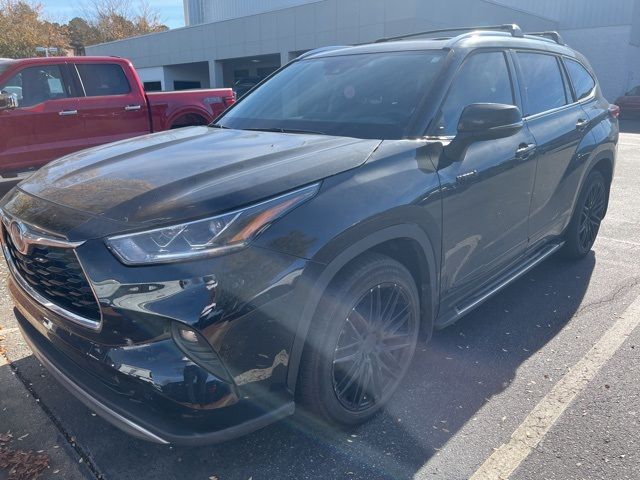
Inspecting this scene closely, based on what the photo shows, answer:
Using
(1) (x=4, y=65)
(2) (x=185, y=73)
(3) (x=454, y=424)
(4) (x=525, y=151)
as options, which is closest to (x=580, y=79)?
(4) (x=525, y=151)

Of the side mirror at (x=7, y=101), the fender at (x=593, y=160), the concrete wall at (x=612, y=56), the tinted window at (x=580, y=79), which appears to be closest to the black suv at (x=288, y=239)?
the fender at (x=593, y=160)

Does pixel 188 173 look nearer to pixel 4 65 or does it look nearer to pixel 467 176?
pixel 467 176

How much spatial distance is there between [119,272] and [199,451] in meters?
1.05

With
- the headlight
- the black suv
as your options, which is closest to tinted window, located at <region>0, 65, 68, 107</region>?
the black suv

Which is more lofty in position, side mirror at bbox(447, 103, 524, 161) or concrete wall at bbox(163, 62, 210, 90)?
concrete wall at bbox(163, 62, 210, 90)

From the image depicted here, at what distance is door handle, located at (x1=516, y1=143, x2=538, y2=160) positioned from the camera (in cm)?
335

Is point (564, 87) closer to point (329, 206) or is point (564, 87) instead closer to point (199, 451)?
point (329, 206)

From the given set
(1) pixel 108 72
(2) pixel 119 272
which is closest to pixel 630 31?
(1) pixel 108 72

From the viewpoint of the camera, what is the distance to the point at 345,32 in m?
22.3

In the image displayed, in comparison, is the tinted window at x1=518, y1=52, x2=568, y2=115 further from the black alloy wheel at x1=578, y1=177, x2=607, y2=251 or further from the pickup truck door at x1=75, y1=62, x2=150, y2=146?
the pickup truck door at x1=75, y1=62, x2=150, y2=146

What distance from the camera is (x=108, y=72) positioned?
810cm

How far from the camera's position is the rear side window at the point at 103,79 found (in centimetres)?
789

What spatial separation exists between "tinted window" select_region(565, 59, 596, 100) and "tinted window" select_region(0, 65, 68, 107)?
671 cm

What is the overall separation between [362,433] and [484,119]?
5.64 feet
